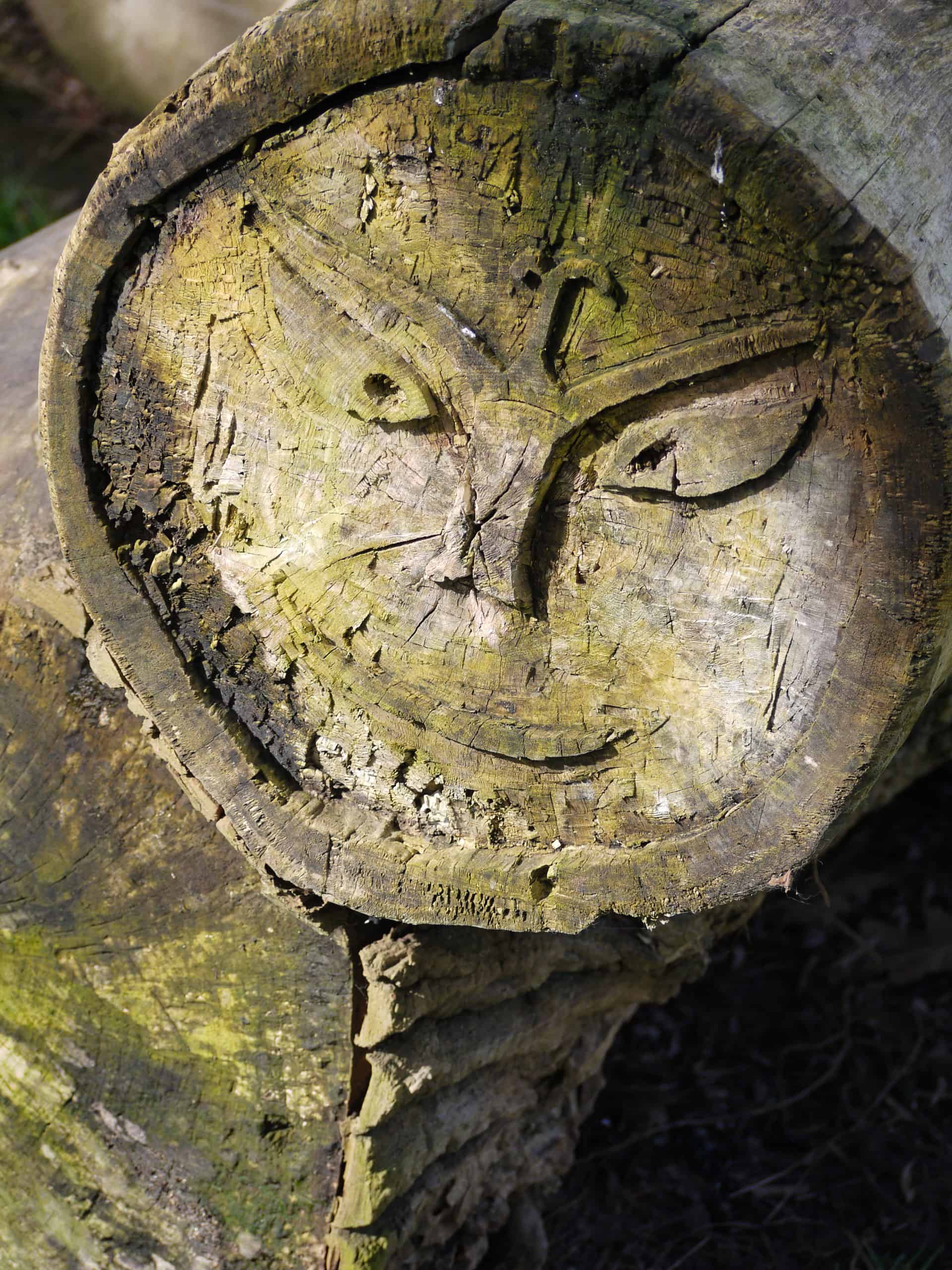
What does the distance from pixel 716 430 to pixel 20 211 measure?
333 centimetres

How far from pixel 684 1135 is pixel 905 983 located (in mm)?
687

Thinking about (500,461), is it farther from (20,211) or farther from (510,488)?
(20,211)

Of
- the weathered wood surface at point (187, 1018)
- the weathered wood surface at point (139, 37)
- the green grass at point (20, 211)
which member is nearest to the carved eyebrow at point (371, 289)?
the weathered wood surface at point (187, 1018)

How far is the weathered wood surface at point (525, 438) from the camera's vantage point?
2.85 ft

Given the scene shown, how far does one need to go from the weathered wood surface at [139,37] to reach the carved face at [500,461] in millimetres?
1905

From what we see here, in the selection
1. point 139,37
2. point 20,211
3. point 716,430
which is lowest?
point 716,430

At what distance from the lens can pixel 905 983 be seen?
259 centimetres

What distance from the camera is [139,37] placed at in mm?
3127

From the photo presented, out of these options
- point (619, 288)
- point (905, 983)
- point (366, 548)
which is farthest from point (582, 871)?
point (905, 983)

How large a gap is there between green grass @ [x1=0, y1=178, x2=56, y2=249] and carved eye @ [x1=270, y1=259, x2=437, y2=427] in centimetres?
267

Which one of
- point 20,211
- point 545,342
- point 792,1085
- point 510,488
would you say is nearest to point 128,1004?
point 510,488

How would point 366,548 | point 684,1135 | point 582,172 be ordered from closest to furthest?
1. point 582,172
2. point 366,548
3. point 684,1135

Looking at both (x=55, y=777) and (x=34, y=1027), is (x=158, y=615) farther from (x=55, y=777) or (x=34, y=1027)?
(x=34, y=1027)

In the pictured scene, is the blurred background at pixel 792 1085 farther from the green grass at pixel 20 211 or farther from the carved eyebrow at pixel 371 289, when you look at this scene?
the carved eyebrow at pixel 371 289
